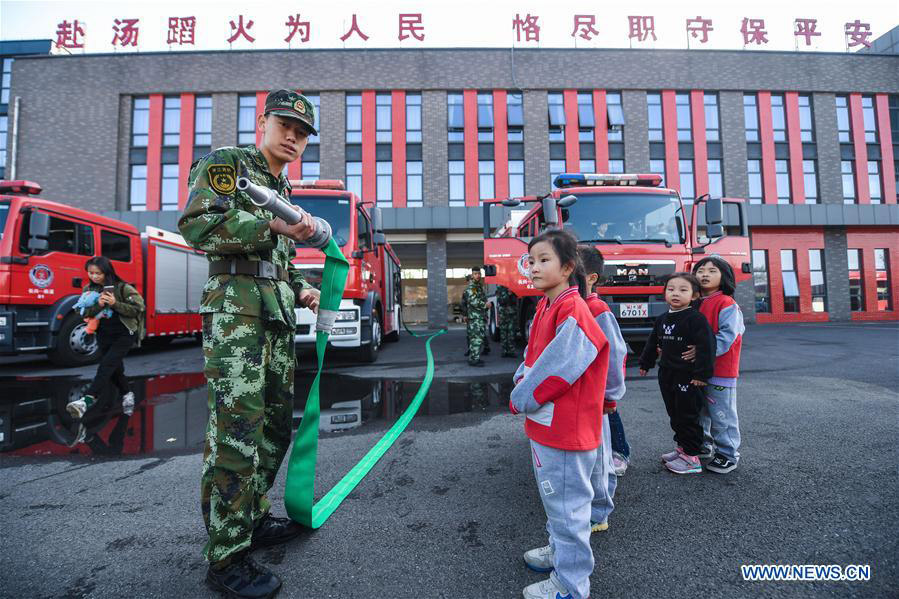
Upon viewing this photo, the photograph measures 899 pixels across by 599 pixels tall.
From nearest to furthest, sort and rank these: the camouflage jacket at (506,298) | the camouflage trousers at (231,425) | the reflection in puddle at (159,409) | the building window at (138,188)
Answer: the camouflage trousers at (231,425) → the reflection in puddle at (159,409) → the camouflage jacket at (506,298) → the building window at (138,188)

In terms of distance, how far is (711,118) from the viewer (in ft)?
66.7

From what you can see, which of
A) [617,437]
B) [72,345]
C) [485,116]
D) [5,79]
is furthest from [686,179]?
[5,79]

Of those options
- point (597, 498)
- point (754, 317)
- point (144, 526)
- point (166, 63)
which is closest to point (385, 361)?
point (144, 526)

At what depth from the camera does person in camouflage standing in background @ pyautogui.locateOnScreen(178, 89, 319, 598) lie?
1.51m

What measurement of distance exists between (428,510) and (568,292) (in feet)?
4.57

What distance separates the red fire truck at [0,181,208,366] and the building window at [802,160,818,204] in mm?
27930

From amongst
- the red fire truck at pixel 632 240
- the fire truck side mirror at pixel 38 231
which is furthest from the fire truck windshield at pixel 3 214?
the red fire truck at pixel 632 240

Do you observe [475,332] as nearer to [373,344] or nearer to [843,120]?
[373,344]

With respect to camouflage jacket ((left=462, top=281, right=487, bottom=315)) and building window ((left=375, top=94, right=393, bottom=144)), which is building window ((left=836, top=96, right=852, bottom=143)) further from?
camouflage jacket ((left=462, top=281, right=487, bottom=315))

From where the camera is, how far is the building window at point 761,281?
19359 mm

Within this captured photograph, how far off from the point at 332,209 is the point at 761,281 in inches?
859

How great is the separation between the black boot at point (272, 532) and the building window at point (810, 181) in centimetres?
2686

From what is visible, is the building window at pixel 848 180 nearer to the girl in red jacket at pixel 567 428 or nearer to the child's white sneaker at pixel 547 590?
the girl in red jacket at pixel 567 428

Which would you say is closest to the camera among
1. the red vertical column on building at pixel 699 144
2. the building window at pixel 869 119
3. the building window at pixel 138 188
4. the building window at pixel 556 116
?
the building window at pixel 138 188
